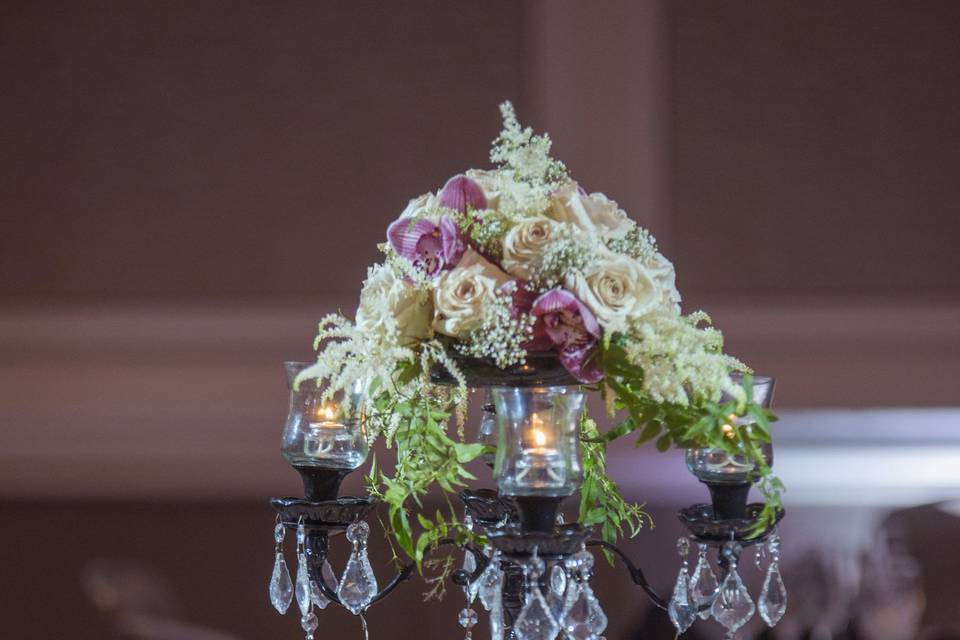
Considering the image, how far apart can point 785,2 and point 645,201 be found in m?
0.54

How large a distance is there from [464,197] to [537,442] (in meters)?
0.31

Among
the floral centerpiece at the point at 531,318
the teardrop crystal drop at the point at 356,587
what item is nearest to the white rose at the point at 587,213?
the floral centerpiece at the point at 531,318

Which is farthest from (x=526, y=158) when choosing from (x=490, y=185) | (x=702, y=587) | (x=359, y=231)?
(x=359, y=231)

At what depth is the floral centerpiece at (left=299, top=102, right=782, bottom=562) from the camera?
4.22 feet

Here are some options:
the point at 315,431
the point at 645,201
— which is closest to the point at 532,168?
the point at 315,431

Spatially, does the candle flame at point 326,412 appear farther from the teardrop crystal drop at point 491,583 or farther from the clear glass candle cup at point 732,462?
the clear glass candle cup at point 732,462

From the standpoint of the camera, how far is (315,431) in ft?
4.97

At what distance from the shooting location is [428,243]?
1.36 meters

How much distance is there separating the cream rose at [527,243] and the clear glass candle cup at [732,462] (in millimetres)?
296

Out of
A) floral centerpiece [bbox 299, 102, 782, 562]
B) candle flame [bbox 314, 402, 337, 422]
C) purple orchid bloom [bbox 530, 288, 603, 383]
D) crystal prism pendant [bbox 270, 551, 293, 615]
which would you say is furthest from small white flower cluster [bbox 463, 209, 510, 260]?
crystal prism pendant [bbox 270, 551, 293, 615]

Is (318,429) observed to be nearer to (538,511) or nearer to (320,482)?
(320,482)

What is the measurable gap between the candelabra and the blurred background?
96 cm

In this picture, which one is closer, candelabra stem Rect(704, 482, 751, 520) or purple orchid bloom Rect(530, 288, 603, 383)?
purple orchid bloom Rect(530, 288, 603, 383)

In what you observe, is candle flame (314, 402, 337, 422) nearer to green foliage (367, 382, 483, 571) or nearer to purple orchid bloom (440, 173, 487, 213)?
green foliage (367, 382, 483, 571)
